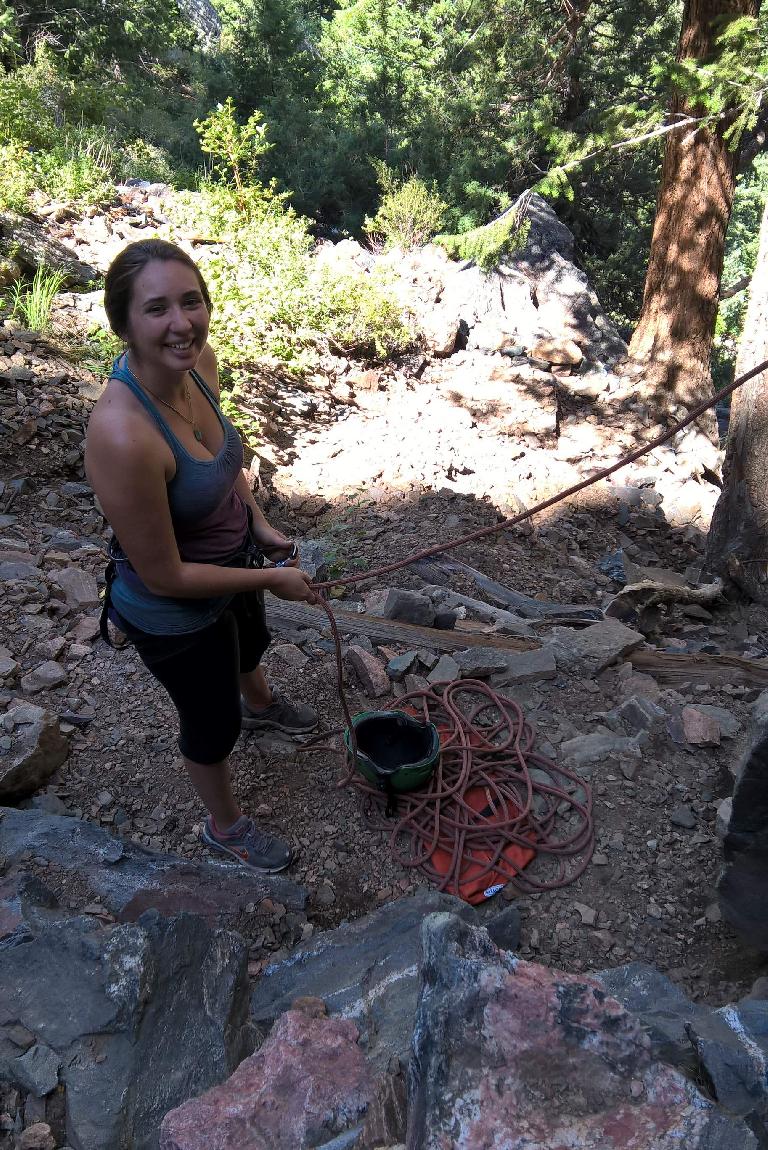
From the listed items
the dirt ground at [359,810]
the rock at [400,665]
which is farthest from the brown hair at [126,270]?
the rock at [400,665]

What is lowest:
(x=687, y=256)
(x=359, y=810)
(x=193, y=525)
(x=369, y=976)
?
(x=359, y=810)

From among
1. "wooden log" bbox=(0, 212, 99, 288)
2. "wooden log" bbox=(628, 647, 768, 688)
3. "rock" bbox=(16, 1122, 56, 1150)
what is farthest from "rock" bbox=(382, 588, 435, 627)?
"wooden log" bbox=(0, 212, 99, 288)

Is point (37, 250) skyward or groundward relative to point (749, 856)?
skyward

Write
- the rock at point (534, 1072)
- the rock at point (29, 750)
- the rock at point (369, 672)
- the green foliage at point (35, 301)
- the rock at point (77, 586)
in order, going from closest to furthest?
1. the rock at point (534, 1072)
2. the rock at point (29, 750)
3. the rock at point (369, 672)
4. the rock at point (77, 586)
5. the green foliage at point (35, 301)

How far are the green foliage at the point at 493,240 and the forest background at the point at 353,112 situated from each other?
1.12 metres

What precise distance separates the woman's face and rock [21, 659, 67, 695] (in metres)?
2.02

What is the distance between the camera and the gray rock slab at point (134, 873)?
7.41ft

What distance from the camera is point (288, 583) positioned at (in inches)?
84.8

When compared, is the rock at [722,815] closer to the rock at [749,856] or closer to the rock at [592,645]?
the rock at [749,856]

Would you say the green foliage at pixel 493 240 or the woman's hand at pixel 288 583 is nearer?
the woman's hand at pixel 288 583

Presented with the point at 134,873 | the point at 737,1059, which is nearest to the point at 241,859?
the point at 134,873

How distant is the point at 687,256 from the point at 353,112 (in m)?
9.35

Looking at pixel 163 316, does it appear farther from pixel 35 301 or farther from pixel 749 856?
pixel 35 301

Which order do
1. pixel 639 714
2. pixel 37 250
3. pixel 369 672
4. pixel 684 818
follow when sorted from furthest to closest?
pixel 37 250, pixel 369 672, pixel 639 714, pixel 684 818
